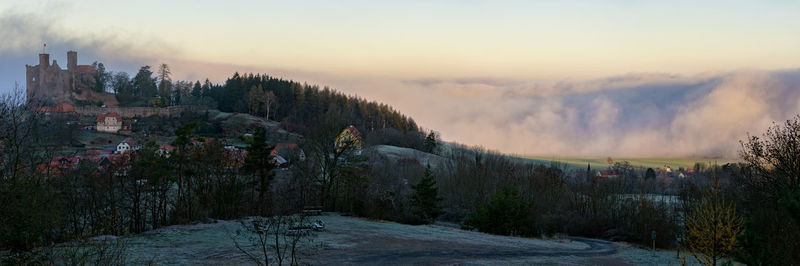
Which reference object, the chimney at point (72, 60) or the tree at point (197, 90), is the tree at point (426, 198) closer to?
the tree at point (197, 90)

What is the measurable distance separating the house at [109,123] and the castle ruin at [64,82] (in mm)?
31690

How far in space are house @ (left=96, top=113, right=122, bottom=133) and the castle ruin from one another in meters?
31.7

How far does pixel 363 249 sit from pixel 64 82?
178108 millimetres

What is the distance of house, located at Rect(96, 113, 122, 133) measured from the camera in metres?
135

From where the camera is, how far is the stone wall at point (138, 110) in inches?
6083

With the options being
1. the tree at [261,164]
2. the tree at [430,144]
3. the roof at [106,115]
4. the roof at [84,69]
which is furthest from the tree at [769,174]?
the roof at [84,69]

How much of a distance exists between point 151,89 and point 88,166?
6173 inches

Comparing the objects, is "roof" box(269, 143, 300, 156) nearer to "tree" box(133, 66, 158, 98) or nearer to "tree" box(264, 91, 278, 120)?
"tree" box(264, 91, 278, 120)

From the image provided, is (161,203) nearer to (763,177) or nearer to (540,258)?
(540,258)

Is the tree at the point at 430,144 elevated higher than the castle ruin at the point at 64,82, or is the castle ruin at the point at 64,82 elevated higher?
the castle ruin at the point at 64,82

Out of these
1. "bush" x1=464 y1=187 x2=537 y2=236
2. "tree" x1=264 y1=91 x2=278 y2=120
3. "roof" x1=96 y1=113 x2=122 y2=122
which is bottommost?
"bush" x1=464 y1=187 x2=537 y2=236

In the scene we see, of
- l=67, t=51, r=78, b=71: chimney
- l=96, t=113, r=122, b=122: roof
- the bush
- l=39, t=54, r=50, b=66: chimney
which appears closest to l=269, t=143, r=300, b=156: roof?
the bush

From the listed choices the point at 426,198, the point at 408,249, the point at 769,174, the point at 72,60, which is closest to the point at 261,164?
the point at 426,198

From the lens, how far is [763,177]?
34969mm
